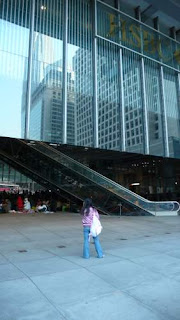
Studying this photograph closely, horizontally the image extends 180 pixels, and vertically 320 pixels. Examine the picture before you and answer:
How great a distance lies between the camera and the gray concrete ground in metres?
3.57

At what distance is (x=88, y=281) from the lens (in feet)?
15.5

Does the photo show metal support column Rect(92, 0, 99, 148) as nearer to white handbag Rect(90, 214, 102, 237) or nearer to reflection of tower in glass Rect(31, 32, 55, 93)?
reflection of tower in glass Rect(31, 32, 55, 93)

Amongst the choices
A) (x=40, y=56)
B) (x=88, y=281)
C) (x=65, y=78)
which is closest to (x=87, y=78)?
A: (x=65, y=78)

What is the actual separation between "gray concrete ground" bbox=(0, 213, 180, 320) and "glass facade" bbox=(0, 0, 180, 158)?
9887 millimetres

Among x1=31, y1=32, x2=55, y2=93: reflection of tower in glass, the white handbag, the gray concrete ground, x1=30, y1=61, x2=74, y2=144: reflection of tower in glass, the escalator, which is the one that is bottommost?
the gray concrete ground

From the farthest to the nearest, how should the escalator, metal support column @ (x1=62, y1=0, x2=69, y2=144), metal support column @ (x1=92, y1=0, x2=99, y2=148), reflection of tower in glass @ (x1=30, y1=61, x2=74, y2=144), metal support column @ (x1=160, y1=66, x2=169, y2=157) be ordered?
1. metal support column @ (x1=160, y1=66, x2=169, y2=157)
2. metal support column @ (x1=92, y1=0, x2=99, y2=148)
3. the escalator
4. metal support column @ (x1=62, y1=0, x2=69, y2=144)
5. reflection of tower in glass @ (x1=30, y1=61, x2=74, y2=144)

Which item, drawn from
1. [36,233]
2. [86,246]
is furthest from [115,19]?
[86,246]

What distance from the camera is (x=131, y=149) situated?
2019 centimetres

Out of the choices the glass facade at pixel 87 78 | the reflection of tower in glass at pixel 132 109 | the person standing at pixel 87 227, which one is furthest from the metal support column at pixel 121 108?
the person standing at pixel 87 227

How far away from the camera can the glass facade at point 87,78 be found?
16.2 m

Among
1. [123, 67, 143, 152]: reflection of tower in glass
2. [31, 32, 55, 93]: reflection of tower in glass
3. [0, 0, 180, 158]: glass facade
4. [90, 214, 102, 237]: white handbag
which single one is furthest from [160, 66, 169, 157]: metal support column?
[90, 214, 102, 237]: white handbag

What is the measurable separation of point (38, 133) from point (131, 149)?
7.48 meters

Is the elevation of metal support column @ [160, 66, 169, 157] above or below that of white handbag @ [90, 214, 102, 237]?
above

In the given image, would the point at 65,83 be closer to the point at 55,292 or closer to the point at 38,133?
the point at 38,133
